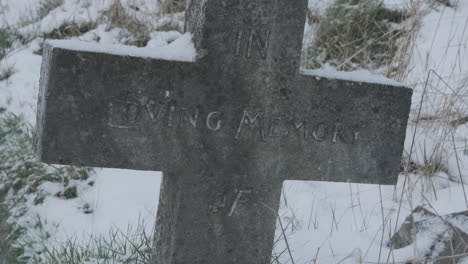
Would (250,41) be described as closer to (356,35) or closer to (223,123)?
(223,123)

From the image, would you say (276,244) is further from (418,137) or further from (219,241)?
(418,137)

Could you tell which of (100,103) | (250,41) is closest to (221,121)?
(250,41)

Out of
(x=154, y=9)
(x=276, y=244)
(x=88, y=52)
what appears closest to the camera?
(x=88, y=52)

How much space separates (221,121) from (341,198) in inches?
67.0

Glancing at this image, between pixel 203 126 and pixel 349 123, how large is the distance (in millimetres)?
521

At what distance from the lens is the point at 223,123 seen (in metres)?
2.35

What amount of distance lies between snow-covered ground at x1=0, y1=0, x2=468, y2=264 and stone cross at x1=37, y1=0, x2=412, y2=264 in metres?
0.47

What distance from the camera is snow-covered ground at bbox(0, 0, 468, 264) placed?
310cm

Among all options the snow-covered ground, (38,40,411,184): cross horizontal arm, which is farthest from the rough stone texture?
(38,40,411,184): cross horizontal arm

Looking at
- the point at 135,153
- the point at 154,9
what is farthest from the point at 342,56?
the point at 135,153

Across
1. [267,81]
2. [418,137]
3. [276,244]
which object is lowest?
[276,244]

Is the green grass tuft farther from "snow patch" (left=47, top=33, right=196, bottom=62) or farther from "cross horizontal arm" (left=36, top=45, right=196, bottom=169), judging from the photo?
"cross horizontal arm" (left=36, top=45, right=196, bottom=169)

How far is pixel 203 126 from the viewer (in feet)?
7.63

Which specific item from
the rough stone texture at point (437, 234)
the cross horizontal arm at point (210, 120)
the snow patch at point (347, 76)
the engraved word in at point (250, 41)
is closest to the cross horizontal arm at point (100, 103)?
the cross horizontal arm at point (210, 120)
